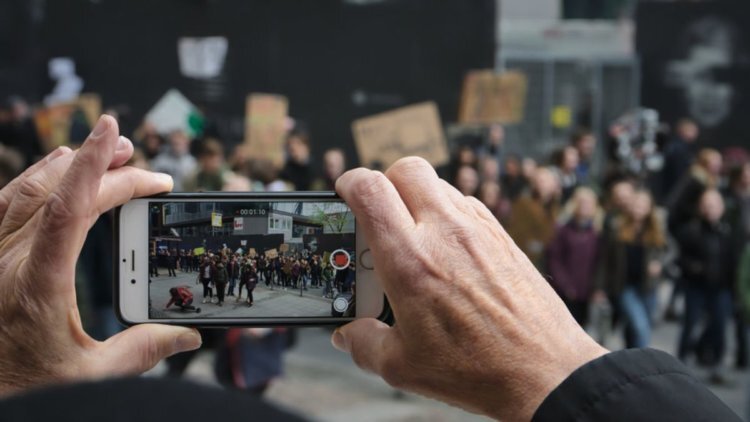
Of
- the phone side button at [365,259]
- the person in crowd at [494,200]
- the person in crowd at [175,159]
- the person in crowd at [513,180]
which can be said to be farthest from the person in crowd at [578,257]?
the phone side button at [365,259]

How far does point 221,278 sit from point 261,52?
1144 cm

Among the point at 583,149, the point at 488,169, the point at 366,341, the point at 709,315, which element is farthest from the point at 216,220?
the point at 583,149

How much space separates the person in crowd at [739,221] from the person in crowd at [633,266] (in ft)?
2.14

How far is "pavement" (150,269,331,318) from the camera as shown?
67.9 inches

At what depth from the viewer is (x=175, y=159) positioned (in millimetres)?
11023

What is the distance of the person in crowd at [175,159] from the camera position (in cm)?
1099

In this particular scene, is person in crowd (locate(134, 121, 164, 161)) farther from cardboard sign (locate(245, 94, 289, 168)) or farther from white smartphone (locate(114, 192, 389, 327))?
white smartphone (locate(114, 192, 389, 327))

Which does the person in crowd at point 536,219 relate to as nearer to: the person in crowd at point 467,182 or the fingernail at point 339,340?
the person in crowd at point 467,182

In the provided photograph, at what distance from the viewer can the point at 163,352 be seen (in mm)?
1551

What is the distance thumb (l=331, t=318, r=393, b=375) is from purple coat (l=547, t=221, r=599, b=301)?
7.14 meters

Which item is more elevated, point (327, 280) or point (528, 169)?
point (327, 280)

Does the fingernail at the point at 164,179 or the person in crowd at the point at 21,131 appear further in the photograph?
the person in crowd at the point at 21,131

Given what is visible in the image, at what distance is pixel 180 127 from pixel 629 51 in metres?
8.15

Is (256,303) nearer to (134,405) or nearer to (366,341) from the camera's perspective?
(366,341)
